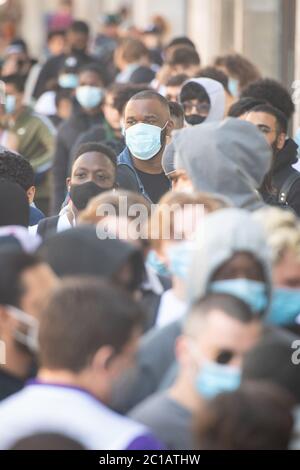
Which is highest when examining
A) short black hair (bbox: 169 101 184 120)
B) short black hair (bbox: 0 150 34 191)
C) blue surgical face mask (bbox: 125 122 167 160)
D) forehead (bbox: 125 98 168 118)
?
short black hair (bbox: 169 101 184 120)

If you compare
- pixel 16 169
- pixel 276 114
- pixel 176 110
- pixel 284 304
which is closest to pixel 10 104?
pixel 176 110

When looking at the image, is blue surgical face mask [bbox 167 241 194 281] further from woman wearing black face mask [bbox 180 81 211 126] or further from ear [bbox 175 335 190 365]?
woman wearing black face mask [bbox 180 81 211 126]

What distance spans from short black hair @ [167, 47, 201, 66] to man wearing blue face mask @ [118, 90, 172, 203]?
379 cm

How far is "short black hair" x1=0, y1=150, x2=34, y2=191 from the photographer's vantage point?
7574mm

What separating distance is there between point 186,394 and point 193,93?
209 inches

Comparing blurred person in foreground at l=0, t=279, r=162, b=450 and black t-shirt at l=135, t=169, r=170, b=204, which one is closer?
blurred person in foreground at l=0, t=279, r=162, b=450

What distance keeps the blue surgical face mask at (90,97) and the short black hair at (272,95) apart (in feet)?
10.7

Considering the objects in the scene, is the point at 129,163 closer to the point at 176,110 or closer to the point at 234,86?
the point at 176,110

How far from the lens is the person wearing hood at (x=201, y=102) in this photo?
938cm

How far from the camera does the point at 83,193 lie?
736 centimetres

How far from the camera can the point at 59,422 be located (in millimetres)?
3852

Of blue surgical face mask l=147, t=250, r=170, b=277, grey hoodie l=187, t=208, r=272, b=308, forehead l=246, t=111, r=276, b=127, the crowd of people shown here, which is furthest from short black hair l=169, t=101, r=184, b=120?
grey hoodie l=187, t=208, r=272, b=308

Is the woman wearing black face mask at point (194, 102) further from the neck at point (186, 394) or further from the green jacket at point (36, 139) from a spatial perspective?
the neck at point (186, 394)
